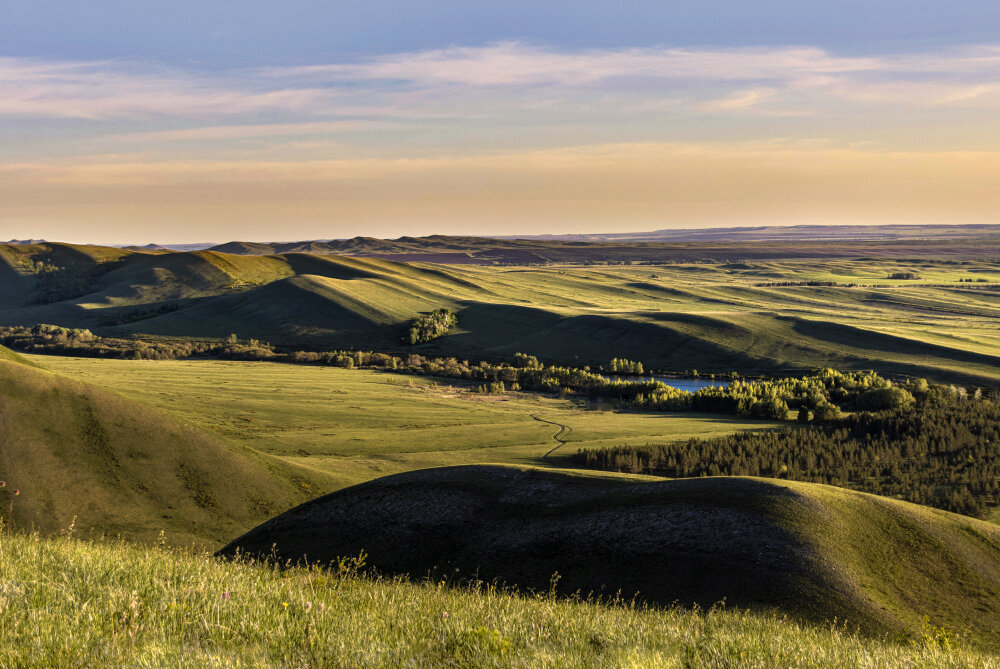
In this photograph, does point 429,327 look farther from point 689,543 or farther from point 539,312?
point 689,543

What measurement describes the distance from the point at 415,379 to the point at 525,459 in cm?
4559

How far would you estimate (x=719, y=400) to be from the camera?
2753 inches

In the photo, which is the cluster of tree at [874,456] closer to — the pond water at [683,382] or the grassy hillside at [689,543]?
the grassy hillside at [689,543]

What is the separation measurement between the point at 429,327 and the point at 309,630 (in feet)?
378

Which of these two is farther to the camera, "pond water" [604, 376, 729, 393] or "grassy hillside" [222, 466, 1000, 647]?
"pond water" [604, 376, 729, 393]

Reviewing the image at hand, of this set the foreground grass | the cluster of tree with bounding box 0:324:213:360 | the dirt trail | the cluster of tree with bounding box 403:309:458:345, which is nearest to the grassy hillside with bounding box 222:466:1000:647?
the foreground grass

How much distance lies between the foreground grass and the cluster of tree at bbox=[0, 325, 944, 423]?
58.1 m

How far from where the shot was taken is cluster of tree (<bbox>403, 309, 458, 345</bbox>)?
11951 cm

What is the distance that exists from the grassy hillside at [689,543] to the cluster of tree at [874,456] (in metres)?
18.9

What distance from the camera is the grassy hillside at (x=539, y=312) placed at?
95.6 meters

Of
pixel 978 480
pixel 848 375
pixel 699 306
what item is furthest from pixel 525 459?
pixel 699 306

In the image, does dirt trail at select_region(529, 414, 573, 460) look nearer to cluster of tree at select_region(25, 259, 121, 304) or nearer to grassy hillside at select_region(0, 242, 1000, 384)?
grassy hillside at select_region(0, 242, 1000, 384)

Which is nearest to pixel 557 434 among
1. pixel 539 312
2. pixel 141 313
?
pixel 539 312

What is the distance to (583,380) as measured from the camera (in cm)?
8694
